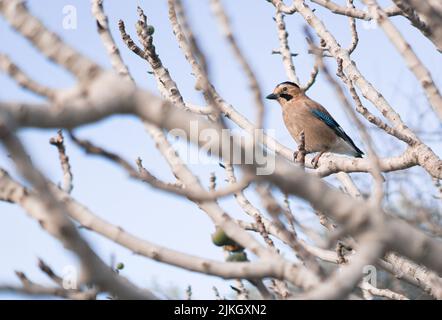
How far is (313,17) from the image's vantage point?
5.91 m

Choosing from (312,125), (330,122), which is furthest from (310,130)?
(330,122)

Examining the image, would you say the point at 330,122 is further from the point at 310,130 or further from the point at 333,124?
the point at 310,130

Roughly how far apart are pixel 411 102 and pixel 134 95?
1295cm

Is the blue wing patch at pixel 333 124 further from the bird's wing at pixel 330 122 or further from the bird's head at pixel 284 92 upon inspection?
the bird's head at pixel 284 92

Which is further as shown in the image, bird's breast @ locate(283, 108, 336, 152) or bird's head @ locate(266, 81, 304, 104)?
bird's head @ locate(266, 81, 304, 104)

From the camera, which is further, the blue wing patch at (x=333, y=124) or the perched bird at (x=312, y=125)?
the blue wing patch at (x=333, y=124)

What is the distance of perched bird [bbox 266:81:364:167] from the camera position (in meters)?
10.2

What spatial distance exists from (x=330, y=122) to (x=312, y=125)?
350 mm

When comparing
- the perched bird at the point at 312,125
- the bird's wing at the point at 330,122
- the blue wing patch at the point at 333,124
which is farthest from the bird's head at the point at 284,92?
the blue wing patch at the point at 333,124

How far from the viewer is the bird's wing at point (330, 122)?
10.4 meters

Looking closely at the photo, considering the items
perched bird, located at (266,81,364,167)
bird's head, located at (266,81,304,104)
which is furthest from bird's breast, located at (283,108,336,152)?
bird's head, located at (266,81,304,104)

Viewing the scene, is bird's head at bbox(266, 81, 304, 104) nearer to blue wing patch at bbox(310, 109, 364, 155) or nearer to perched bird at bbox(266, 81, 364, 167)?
perched bird at bbox(266, 81, 364, 167)
